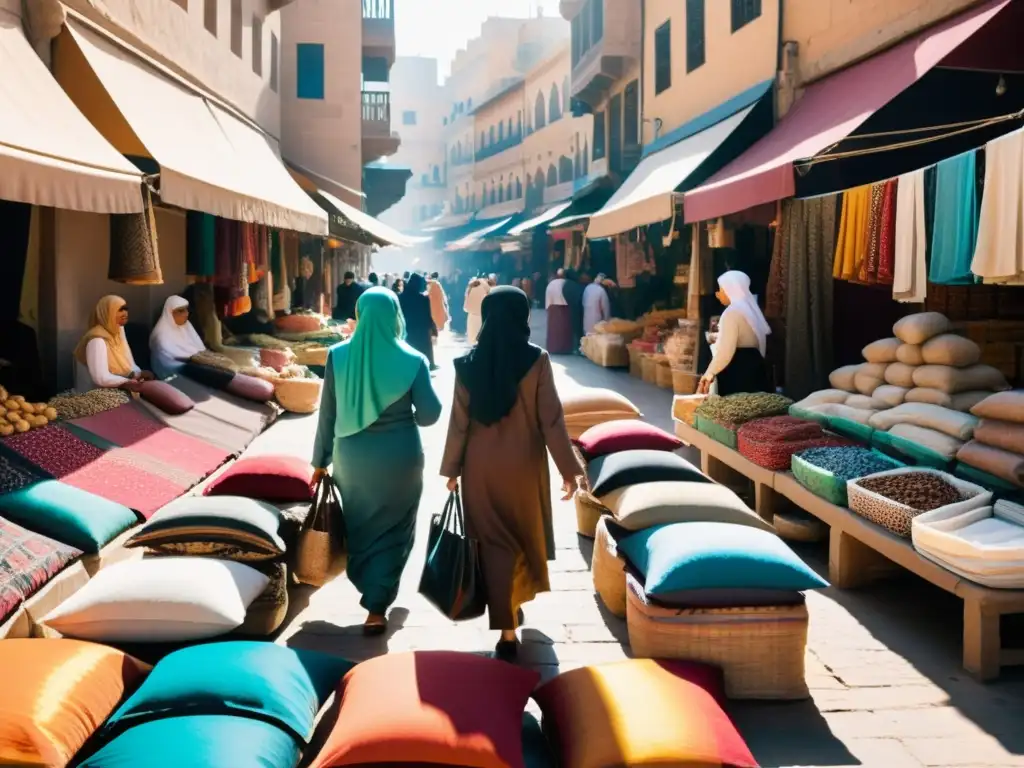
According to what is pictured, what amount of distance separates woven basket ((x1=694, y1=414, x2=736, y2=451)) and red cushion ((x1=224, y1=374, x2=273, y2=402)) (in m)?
4.60

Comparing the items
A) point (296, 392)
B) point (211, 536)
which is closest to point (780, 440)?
point (211, 536)

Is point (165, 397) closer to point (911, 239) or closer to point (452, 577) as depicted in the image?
point (452, 577)

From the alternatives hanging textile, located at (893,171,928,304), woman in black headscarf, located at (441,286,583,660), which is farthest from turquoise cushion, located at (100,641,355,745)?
hanging textile, located at (893,171,928,304)

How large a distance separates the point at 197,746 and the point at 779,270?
23.2 ft

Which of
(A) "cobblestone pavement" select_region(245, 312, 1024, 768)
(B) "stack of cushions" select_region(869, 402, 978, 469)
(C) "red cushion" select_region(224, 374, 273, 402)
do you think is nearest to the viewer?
(A) "cobblestone pavement" select_region(245, 312, 1024, 768)

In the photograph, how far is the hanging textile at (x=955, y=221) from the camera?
5.47 m

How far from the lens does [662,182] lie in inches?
456

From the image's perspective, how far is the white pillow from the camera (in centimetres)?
357

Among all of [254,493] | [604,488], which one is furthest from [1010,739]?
[254,493]

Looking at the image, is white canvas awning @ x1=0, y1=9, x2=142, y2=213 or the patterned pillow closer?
the patterned pillow

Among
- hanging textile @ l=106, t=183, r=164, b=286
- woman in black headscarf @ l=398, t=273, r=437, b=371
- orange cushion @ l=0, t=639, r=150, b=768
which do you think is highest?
hanging textile @ l=106, t=183, r=164, b=286

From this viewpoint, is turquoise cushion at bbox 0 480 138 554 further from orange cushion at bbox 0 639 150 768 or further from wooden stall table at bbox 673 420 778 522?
wooden stall table at bbox 673 420 778 522

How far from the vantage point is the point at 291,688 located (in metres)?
3.15

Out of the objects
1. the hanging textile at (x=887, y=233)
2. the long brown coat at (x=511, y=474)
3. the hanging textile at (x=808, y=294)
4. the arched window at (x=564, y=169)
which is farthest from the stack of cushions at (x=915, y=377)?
the arched window at (x=564, y=169)
